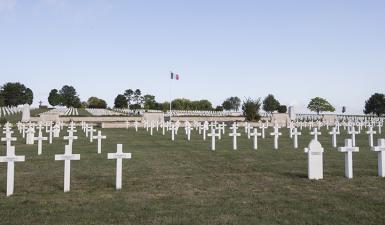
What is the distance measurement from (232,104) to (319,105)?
29.7 meters

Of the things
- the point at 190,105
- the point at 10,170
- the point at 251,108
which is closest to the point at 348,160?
the point at 10,170

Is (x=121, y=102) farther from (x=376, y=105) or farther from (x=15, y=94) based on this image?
(x=376, y=105)

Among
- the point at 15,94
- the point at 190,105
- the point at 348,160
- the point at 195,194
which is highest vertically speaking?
the point at 15,94

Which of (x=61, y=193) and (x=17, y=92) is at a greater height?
(x=17, y=92)

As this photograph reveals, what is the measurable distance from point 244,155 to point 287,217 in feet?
24.4

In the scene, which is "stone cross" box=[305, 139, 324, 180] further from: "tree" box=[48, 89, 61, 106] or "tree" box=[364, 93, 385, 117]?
"tree" box=[48, 89, 61, 106]

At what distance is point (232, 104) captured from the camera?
104438 mm

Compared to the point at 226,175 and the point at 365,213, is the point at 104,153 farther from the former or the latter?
the point at 365,213

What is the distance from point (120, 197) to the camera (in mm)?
6250

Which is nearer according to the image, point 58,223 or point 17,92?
point 58,223

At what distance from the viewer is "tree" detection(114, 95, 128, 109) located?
105 metres

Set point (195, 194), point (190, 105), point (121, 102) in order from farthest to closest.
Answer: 1. point (121, 102)
2. point (190, 105)
3. point (195, 194)

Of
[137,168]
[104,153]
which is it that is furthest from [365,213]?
[104,153]

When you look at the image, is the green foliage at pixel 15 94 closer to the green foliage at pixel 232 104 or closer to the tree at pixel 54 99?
the tree at pixel 54 99
